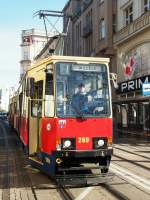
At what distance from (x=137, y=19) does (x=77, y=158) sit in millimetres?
26776

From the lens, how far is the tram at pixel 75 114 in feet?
38.9

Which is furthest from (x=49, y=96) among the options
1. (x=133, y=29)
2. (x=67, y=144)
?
(x=133, y=29)

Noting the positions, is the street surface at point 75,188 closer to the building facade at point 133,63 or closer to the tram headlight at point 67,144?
the tram headlight at point 67,144

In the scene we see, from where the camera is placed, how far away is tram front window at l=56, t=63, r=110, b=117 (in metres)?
12.0

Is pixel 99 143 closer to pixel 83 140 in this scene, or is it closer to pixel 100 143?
pixel 100 143

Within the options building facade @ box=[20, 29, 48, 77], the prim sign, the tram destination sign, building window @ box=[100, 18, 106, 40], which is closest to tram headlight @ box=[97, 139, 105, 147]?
the tram destination sign

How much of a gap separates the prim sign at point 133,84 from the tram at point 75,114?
73.2 ft

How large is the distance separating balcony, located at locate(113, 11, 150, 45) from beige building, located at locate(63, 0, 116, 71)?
134 inches

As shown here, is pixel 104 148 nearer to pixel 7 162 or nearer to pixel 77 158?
pixel 77 158

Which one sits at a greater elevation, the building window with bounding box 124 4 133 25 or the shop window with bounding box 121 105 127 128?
the building window with bounding box 124 4 133 25

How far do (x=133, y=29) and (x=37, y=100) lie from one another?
2622 cm

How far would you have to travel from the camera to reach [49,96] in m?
12.2

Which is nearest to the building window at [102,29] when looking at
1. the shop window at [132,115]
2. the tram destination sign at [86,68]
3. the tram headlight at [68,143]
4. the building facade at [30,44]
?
the shop window at [132,115]

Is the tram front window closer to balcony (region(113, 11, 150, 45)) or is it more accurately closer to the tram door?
the tram door
